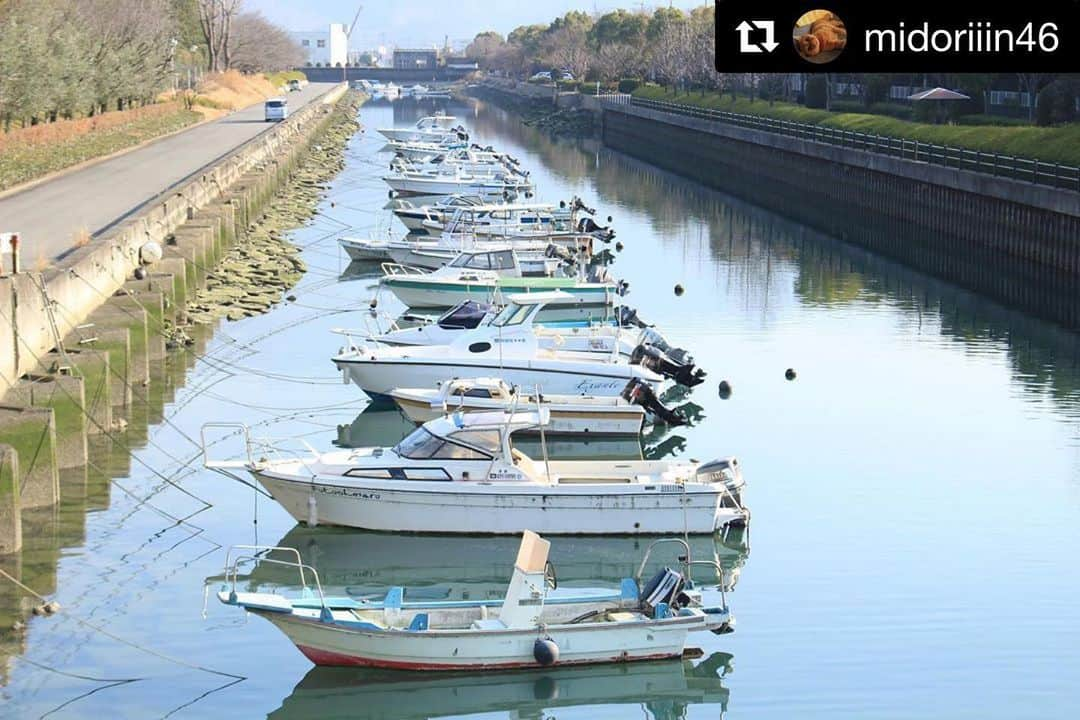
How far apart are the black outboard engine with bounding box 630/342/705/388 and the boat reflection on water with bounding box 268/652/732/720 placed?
16.4m

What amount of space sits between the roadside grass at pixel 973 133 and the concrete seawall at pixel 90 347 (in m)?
30.4

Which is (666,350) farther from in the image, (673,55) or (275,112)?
(673,55)

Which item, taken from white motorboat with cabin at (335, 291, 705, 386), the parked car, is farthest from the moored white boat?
the parked car

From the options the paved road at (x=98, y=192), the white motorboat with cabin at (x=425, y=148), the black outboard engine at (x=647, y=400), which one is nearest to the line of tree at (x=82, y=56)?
the paved road at (x=98, y=192)

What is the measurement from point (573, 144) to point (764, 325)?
92394 mm

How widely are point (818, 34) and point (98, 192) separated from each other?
29517mm

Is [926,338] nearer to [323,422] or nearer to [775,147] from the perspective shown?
[323,422]

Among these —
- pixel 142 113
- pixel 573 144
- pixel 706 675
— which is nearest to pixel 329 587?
pixel 706 675

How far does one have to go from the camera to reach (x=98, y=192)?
6247 centimetres

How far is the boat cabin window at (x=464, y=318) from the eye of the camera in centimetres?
4081

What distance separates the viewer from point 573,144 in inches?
5655

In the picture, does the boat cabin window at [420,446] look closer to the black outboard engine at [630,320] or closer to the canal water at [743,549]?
the canal water at [743,549]

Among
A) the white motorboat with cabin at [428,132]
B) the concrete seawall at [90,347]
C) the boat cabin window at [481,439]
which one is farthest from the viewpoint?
the white motorboat with cabin at [428,132]

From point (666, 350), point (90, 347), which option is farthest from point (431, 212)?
point (90, 347)
